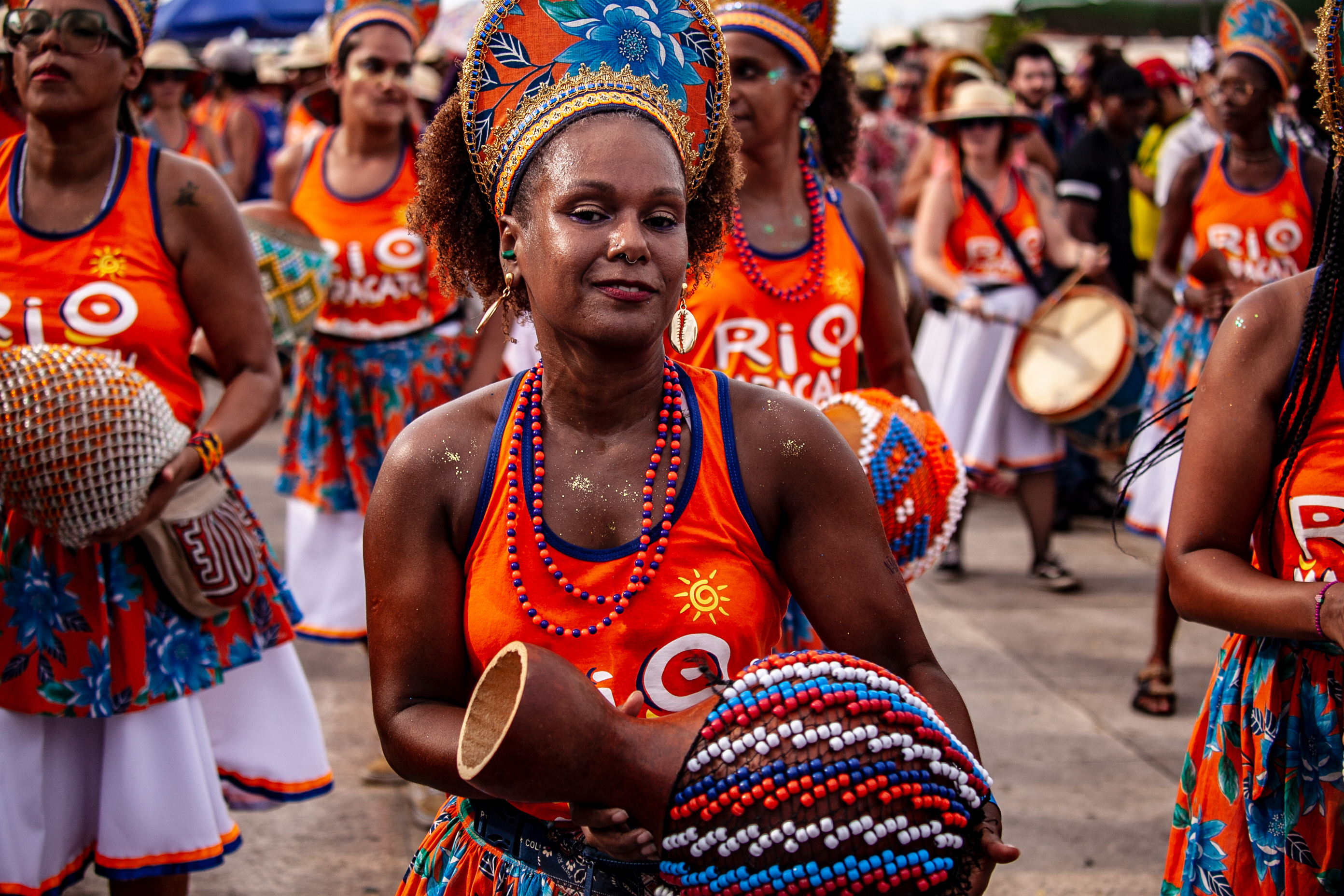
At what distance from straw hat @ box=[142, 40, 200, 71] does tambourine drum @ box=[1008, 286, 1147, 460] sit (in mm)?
5751

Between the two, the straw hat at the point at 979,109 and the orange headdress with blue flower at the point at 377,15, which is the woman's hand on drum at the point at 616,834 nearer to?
the orange headdress with blue flower at the point at 377,15

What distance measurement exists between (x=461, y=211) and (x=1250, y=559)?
1476 millimetres

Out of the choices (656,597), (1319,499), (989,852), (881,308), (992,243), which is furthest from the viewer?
(992,243)

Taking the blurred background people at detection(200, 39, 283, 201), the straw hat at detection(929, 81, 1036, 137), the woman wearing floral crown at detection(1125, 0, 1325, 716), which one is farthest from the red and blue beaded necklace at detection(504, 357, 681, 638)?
the blurred background people at detection(200, 39, 283, 201)

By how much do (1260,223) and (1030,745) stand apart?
2235 mm

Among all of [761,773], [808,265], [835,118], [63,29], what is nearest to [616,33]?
[761,773]

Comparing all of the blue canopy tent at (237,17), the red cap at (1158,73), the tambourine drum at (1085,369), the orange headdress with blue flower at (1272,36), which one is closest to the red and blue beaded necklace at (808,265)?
the orange headdress with blue flower at (1272,36)

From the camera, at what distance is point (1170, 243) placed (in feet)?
19.1

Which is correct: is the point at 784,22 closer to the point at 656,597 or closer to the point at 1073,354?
the point at 656,597

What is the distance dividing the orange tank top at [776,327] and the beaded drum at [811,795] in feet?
5.75

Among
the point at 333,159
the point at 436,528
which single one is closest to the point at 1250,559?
the point at 436,528

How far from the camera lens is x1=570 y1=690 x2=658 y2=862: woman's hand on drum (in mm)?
1546

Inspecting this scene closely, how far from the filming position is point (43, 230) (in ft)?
9.56

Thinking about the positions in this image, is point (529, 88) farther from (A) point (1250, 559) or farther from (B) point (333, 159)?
(B) point (333, 159)
